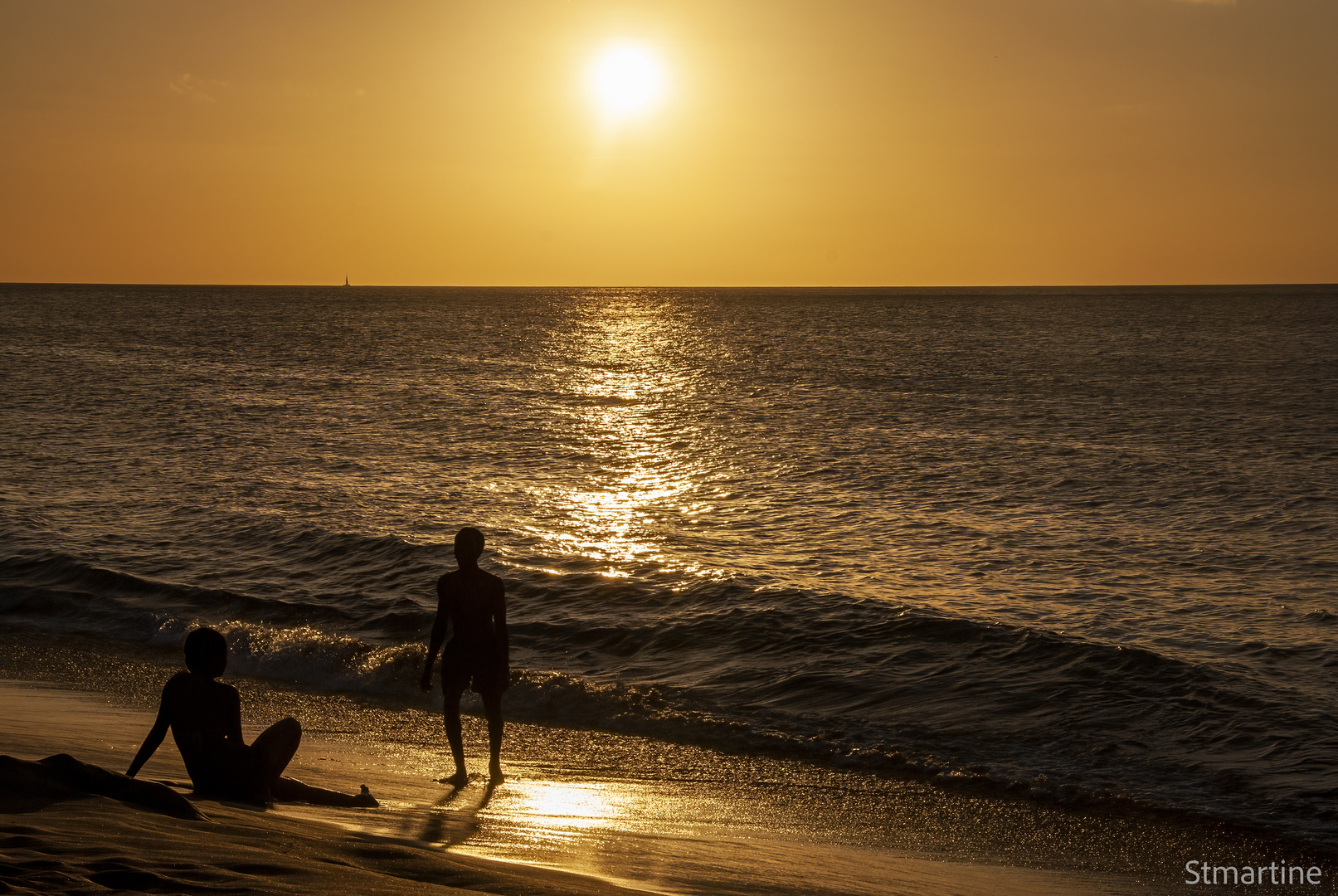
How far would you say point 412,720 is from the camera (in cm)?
992

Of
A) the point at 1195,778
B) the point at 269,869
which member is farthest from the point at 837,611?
the point at 269,869

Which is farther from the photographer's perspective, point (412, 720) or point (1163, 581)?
point (1163, 581)

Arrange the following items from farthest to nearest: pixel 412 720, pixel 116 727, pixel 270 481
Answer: pixel 270 481
pixel 412 720
pixel 116 727

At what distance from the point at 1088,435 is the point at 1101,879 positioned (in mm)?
28113

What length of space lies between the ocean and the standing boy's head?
10.3ft

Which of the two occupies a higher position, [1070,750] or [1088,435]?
[1088,435]

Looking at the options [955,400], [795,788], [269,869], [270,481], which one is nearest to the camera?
[269,869]

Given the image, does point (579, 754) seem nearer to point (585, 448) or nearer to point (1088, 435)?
point (585, 448)

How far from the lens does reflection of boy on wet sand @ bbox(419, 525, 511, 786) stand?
7.69m

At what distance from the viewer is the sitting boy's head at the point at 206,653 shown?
20.7ft

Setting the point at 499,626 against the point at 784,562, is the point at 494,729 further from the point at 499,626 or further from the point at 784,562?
the point at 784,562

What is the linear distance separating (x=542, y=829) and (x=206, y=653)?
7.57 ft

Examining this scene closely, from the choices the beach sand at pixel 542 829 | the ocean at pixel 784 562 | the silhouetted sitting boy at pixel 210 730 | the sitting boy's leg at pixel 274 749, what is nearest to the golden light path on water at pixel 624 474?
the ocean at pixel 784 562

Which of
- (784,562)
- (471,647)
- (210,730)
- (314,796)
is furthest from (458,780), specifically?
(784,562)
